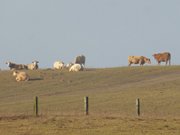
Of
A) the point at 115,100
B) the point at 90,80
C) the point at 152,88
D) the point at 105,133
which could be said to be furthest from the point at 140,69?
the point at 105,133

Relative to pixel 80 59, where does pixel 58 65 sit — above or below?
below

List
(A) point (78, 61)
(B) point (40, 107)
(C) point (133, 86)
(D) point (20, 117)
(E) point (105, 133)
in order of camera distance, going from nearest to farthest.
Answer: (E) point (105, 133)
(D) point (20, 117)
(B) point (40, 107)
(C) point (133, 86)
(A) point (78, 61)

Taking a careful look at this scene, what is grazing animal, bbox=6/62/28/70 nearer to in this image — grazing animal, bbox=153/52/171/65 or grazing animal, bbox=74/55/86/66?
grazing animal, bbox=74/55/86/66

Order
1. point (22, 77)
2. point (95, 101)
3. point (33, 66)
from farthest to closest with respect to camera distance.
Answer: point (33, 66) < point (22, 77) < point (95, 101)

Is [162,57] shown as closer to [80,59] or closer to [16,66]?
[80,59]

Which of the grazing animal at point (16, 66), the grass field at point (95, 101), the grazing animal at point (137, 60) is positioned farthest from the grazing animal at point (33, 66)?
the grazing animal at point (137, 60)

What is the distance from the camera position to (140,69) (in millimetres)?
75062

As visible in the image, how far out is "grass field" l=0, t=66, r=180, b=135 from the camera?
33.7 metres

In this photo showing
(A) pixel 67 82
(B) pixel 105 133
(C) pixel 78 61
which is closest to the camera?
(B) pixel 105 133

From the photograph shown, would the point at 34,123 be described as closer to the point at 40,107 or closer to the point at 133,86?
the point at 40,107

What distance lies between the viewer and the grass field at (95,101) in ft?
111

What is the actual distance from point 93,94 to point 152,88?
16.8 ft

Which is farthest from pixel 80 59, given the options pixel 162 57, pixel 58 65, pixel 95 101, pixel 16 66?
pixel 95 101

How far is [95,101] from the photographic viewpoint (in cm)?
5256
